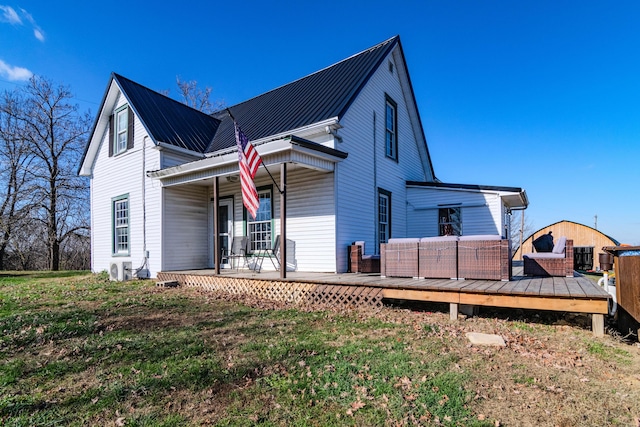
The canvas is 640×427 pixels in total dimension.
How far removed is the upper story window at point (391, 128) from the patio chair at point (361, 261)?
4.08 m

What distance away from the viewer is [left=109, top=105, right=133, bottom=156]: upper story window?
11.5 m

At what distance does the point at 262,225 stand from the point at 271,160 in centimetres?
280

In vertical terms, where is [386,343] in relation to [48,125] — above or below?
below

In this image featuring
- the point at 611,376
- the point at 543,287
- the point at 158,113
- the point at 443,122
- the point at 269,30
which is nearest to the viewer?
Answer: the point at 611,376

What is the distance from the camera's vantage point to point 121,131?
38.9 ft

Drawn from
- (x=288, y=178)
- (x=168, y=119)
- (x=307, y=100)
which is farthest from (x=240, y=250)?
(x=168, y=119)

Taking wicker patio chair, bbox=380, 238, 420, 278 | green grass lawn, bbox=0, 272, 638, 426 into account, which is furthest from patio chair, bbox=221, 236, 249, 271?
wicker patio chair, bbox=380, 238, 420, 278

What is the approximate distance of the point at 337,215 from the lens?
28.2ft

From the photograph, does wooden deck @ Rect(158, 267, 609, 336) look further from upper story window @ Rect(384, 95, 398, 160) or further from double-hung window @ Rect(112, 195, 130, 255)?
upper story window @ Rect(384, 95, 398, 160)

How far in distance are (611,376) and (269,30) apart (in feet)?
55.4

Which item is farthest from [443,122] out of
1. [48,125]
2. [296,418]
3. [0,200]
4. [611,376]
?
[0,200]

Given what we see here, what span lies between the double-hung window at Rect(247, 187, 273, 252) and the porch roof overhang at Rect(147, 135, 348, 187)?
157cm

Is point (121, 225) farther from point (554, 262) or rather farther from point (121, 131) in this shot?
point (554, 262)

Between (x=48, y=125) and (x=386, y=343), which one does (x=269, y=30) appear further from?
(x=386, y=343)
